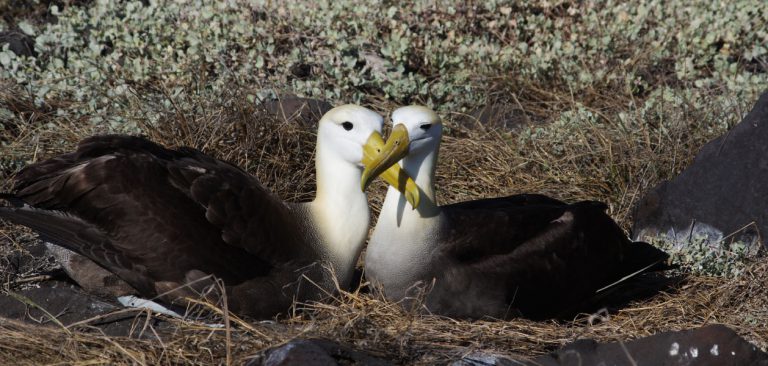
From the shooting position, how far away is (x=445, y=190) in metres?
6.36

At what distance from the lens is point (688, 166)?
581 cm

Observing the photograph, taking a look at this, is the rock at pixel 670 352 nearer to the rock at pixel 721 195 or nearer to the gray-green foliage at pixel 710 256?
the gray-green foliage at pixel 710 256

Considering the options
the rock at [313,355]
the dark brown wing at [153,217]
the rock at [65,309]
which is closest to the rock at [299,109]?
the dark brown wing at [153,217]

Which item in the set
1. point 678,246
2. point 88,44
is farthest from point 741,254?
point 88,44

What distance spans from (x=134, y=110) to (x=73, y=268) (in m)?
1.41

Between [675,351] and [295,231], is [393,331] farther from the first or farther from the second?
[675,351]

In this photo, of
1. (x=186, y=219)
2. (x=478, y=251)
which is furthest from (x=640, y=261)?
(x=186, y=219)

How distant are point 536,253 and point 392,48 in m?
3.05

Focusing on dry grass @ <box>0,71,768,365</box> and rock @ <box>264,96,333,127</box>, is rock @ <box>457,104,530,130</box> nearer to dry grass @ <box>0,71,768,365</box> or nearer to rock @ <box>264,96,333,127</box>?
dry grass @ <box>0,71,768,365</box>

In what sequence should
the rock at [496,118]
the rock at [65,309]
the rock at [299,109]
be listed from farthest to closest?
A: the rock at [496,118] < the rock at [299,109] < the rock at [65,309]

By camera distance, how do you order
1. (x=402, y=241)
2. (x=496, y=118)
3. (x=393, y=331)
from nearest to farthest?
(x=393, y=331), (x=402, y=241), (x=496, y=118)

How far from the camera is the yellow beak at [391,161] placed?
15.2 feet

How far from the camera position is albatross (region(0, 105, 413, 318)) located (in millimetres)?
4680

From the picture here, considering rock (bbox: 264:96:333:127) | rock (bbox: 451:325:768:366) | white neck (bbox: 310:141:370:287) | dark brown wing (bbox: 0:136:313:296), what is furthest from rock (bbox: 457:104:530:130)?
rock (bbox: 451:325:768:366)
